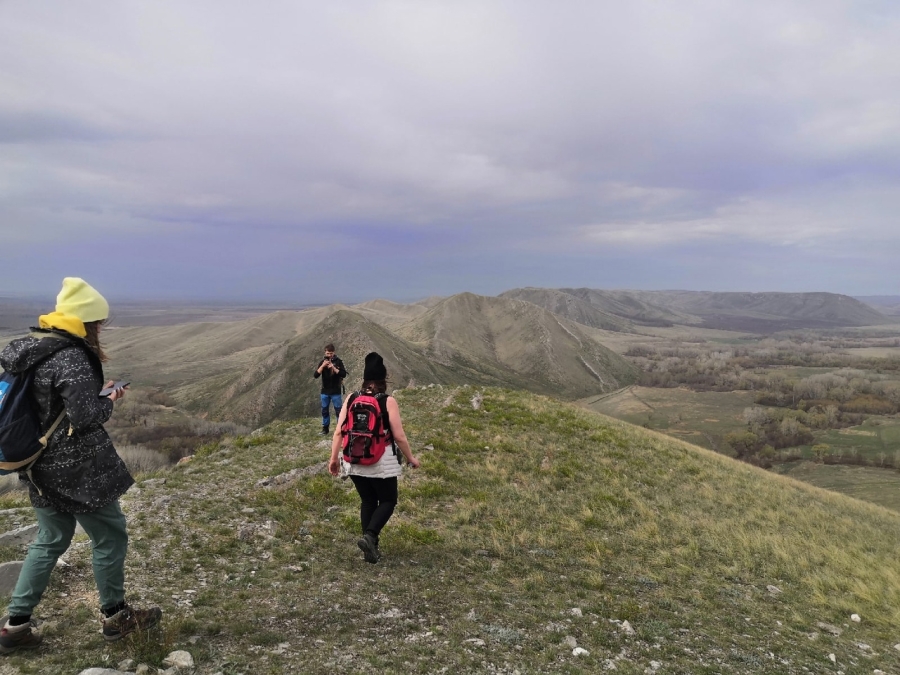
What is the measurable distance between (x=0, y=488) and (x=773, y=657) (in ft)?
93.4

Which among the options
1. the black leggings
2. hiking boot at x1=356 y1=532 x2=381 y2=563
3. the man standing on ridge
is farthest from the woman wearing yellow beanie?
the man standing on ridge

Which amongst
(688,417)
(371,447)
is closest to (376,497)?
(371,447)

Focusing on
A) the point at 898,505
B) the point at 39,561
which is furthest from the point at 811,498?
the point at 898,505

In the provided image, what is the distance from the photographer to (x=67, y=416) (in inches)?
194

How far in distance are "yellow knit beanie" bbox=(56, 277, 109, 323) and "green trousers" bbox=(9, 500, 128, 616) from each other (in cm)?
218

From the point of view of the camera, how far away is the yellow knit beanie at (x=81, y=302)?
5.19 metres

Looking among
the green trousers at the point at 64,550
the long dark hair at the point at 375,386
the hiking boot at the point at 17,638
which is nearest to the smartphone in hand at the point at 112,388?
the green trousers at the point at 64,550

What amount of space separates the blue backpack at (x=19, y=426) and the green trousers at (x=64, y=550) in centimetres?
60

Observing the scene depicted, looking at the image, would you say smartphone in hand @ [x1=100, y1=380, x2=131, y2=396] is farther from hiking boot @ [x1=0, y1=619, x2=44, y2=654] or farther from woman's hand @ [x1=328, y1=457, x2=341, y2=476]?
woman's hand @ [x1=328, y1=457, x2=341, y2=476]

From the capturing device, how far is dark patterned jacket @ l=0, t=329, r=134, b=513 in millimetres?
4836

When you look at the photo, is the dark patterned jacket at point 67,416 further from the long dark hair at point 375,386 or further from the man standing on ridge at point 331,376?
the man standing on ridge at point 331,376

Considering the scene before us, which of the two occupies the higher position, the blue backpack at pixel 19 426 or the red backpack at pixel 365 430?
the blue backpack at pixel 19 426

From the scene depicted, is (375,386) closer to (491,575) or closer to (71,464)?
(71,464)

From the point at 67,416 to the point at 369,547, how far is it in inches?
214
